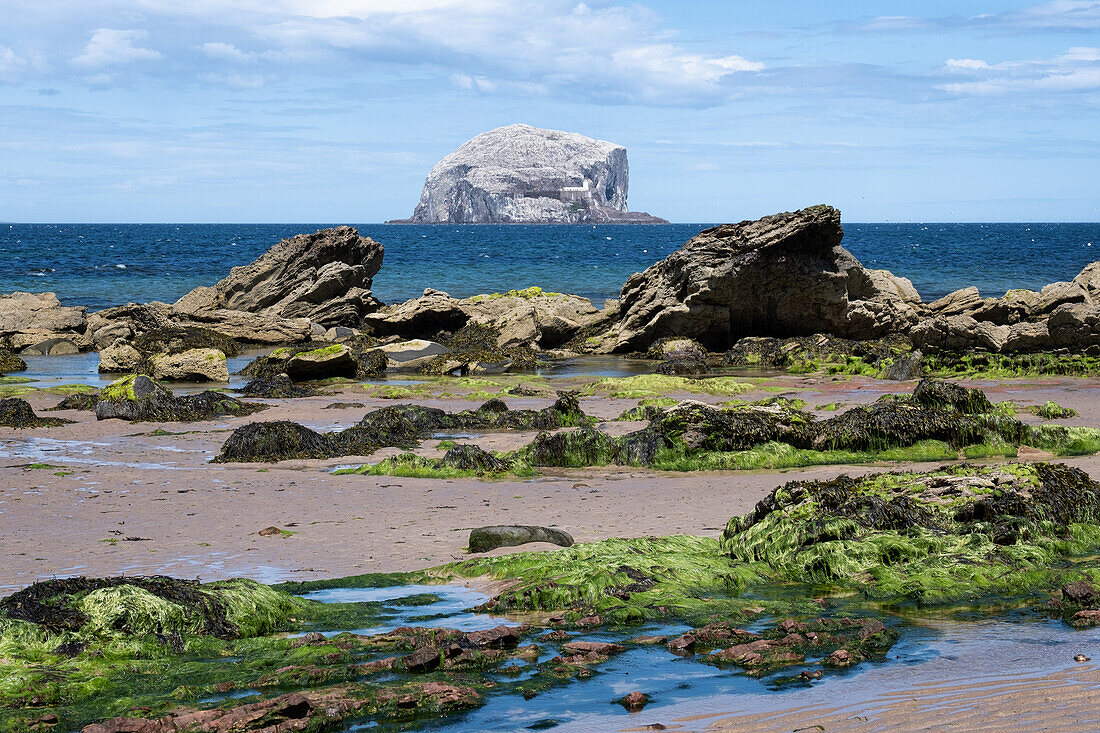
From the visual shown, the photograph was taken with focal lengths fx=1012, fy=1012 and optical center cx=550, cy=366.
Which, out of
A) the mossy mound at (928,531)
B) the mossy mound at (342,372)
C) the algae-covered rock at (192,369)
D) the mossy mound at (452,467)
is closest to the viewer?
the mossy mound at (928,531)

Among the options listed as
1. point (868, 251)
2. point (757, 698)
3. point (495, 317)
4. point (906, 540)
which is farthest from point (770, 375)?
point (868, 251)

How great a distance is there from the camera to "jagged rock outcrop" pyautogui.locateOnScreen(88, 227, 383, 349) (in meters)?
30.5

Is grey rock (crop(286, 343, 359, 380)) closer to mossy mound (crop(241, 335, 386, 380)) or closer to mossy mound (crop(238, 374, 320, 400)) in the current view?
mossy mound (crop(241, 335, 386, 380))

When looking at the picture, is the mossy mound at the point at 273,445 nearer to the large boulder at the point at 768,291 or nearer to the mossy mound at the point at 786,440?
the mossy mound at the point at 786,440

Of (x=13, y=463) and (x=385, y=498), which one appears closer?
(x=385, y=498)

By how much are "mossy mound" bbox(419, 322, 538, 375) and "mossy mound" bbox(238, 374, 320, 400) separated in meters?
4.31

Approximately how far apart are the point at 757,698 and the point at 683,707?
374 millimetres

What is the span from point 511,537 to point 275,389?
13267 mm

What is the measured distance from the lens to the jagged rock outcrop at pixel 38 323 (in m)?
29.2

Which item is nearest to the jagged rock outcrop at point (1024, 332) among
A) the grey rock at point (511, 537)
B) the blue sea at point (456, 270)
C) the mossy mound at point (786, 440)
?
the mossy mound at point (786, 440)

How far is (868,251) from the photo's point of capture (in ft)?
282

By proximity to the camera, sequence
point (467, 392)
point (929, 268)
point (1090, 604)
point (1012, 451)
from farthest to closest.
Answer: point (929, 268) < point (467, 392) < point (1012, 451) < point (1090, 604)

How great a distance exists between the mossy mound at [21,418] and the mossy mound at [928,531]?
40.1ft

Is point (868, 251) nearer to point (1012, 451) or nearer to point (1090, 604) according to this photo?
point (1012, 451)
